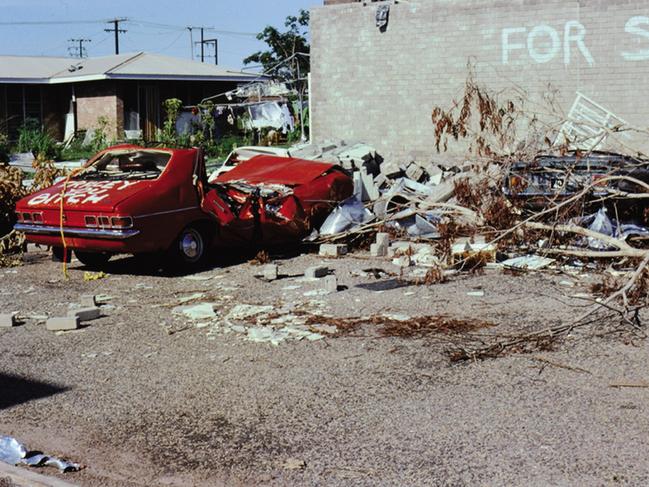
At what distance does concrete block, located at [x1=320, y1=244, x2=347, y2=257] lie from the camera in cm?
1160

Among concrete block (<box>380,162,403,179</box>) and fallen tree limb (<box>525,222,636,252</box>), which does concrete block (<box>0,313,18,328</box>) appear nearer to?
fallen tree limb (<box>525,222,636,252</box>)

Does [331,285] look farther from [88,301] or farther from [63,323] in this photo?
[63,323]

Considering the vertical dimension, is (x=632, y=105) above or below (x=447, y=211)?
above

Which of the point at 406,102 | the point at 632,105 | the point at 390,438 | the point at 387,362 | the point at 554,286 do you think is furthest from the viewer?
the point at 406,102

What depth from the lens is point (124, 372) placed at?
22.0 ft

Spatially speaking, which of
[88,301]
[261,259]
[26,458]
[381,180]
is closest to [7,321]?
[88,301]

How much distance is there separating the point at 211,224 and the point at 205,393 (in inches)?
196

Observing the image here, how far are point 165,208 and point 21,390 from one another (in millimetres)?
4196

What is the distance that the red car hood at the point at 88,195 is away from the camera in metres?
10.0

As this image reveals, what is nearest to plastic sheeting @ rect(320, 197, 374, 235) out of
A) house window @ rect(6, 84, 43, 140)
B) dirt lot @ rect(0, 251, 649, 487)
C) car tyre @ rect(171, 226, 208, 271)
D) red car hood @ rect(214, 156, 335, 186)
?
red car hood @ rect(214, 156, 335, 186)

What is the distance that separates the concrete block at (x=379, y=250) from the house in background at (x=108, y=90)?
23.6 m

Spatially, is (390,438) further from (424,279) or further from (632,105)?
(632,105)

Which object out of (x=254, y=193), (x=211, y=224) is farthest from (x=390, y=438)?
(x=254, y=193)

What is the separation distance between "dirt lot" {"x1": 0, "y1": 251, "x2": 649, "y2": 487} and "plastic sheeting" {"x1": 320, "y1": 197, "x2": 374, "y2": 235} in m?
3.14
